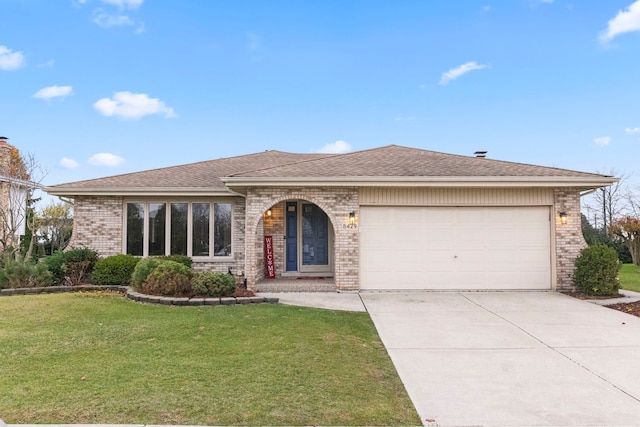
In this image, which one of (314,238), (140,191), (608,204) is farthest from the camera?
(608,204)

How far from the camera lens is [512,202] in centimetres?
994

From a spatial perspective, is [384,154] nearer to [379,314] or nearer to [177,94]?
[379,314]

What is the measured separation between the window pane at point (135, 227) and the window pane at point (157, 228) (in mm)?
283

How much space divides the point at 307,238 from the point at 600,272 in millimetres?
7611

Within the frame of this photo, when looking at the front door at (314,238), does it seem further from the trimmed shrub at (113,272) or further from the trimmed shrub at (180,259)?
the trimmed shrub at (113,272)

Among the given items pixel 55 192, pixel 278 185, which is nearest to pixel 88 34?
pixel 55 192

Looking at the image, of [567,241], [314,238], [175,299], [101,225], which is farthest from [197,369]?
[567,241]

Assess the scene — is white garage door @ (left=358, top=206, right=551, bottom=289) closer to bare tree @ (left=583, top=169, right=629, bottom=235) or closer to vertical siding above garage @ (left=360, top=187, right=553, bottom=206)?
vertical siding above garage @ (left=360, top=187, right=553, bottom=206)

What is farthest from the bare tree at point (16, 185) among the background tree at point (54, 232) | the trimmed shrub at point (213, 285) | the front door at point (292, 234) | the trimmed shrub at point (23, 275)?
the front door at point (292, 234)

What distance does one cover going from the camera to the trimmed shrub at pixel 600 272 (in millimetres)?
9023

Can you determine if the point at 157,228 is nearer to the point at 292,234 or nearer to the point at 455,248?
the point at 292,234

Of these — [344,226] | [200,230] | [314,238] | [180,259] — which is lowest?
[180,259]

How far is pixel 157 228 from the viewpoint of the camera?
11.4 m

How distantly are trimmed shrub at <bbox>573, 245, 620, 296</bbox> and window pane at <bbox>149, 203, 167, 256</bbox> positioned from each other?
37.1 ft
